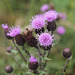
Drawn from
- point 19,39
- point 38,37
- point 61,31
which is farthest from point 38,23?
point 61,31

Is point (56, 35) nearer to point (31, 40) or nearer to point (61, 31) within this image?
point (61, 31)

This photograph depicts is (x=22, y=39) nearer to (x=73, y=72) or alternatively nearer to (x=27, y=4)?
(x=73, y=72)

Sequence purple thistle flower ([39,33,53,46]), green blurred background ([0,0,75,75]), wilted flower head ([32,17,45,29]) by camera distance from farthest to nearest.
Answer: green blurred background ([0,0,75,75])
wilted flower head ([32,17,45,29])
purple thistle flower ([39,33,53,46])

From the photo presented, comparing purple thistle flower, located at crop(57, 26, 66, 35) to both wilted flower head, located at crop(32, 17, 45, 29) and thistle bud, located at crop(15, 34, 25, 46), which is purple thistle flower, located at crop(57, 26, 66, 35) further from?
thistle bud, located at crop(15, 34, 25, 46)

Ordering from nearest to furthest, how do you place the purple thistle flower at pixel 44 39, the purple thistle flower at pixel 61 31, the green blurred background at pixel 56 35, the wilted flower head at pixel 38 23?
the purple thistle flower at pixel 44 39 → the wilted flower head at pixel 38 23 → the green blurred background at pixel 56 35 → the purple thistle flower at pixel 61 31

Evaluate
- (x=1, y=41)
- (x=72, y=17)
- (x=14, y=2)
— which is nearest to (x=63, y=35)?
(x=72, y=17)

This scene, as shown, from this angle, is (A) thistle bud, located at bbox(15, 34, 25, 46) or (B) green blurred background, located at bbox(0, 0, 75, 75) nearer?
(A) thistle bud, located at bbox(15, 34, 25, 46)

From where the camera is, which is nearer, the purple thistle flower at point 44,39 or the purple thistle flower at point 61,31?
the purple thistle flower at point 44,39

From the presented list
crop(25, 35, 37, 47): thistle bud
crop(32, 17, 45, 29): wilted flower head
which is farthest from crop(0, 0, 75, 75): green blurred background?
crop(25, 35, 37, 47): thistle bud

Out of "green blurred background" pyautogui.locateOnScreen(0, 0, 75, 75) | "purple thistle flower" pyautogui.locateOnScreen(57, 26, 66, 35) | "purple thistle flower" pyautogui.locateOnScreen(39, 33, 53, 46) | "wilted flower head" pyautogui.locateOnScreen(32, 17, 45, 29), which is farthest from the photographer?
"purple thistle flower" pyautogui.locateOnScreen(57, 26, 66, 35)

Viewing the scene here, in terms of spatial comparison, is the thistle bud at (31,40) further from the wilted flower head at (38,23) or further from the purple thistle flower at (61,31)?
the purple thistle flower at (61,31)

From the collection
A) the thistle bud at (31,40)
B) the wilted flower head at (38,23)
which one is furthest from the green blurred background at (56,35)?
the thistle bud at (31,40)

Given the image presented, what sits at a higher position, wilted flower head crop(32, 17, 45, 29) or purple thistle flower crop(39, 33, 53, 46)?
wilted flower head crop(32, 17, 45, 29)
